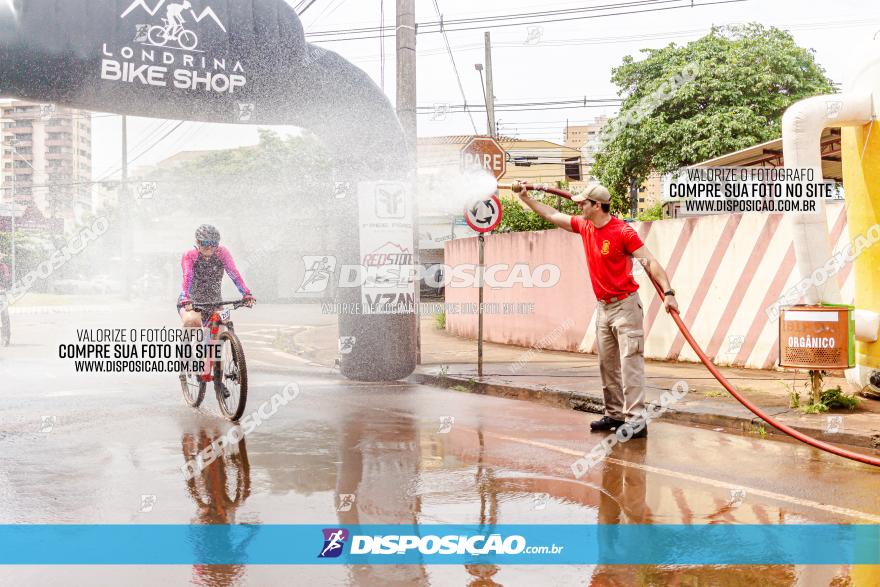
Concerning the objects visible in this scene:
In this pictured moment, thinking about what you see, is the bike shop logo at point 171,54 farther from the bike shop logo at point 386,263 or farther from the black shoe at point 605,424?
the black shoe at point 605,424

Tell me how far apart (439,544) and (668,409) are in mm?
4948

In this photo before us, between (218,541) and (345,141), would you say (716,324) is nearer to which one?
(345,141)

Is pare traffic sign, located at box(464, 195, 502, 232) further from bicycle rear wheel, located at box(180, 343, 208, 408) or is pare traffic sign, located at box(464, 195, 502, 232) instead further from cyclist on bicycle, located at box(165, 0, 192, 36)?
bicycle rear wheel, located at box(180, 343, 208, 408)

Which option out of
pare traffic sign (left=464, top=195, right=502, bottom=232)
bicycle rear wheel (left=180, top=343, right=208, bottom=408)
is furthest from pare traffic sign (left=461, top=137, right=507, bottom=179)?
bicycle rear wheel (left=180, top=343, right=208, bottom=408)

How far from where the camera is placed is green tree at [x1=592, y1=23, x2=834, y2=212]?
2980cm

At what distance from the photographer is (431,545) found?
443 cm

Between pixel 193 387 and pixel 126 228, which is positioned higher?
pixel 126 228

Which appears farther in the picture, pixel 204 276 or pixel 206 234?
pixel 204 276

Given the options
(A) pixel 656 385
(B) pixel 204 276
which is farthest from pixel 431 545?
(A) pixel 656 385

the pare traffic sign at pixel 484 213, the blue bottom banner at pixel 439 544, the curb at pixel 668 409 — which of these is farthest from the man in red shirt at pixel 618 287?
the pare traffic sign at pixel 484 213

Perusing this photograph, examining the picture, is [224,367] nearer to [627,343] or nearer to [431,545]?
[627,343]

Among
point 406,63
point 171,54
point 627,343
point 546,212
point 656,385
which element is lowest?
point 656,385

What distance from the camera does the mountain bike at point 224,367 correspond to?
27.0ft

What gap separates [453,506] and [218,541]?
1.41 meters
